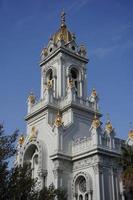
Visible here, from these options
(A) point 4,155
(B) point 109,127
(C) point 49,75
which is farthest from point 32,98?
(A) point 4,155

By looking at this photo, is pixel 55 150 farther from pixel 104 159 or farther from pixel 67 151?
pixel 104 159

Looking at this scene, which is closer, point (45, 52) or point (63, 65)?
point (63, 65)

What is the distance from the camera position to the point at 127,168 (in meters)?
33.8

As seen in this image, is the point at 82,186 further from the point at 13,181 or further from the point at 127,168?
the point at 13,181

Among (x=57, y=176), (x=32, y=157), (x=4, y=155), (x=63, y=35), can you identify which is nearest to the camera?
(x=4, y=155)

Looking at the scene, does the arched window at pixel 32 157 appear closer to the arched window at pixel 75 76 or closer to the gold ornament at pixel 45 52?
→ the arched window at pixel 75 76

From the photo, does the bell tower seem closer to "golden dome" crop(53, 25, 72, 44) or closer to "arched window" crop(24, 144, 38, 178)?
"golden dome" crop(53, 25, 72, 44)

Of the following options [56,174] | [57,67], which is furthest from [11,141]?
[57,67]

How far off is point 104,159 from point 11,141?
14406mm

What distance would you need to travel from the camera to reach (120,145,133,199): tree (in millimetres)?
32594

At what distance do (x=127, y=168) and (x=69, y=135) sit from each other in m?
9.67

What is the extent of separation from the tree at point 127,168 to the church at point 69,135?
2.26 meters

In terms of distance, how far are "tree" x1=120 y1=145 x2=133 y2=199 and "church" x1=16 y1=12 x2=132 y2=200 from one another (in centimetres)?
226

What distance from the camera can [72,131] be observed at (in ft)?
138
